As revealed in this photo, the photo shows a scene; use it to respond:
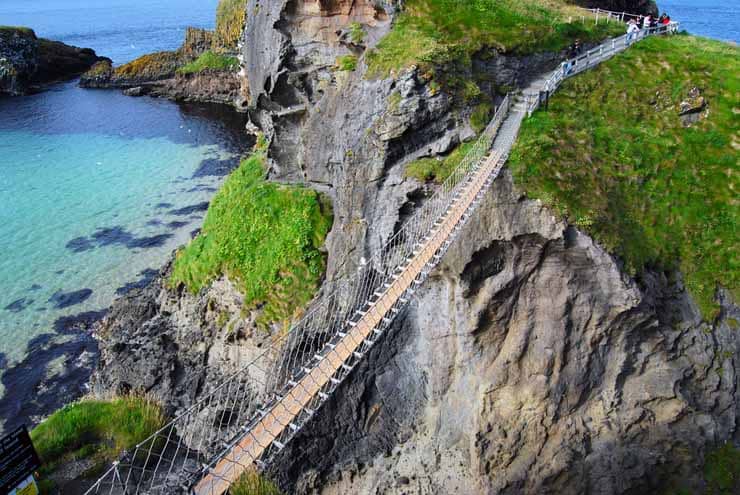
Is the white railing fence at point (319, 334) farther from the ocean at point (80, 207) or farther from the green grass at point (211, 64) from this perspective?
the green grass at point (211, 64)

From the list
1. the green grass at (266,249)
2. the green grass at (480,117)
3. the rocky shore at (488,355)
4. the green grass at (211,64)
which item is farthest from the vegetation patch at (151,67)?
the green grass at (480,117)

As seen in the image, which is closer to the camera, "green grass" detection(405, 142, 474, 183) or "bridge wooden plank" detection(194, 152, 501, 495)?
"bridge wooden plank" detection(194, 152, 501, 495)

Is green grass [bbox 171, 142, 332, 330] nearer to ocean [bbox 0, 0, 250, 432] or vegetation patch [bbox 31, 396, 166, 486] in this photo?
vegetation patch [bbox 31, 396, 166, 486]

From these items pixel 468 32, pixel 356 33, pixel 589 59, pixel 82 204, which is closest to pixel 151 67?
pixel 82 204

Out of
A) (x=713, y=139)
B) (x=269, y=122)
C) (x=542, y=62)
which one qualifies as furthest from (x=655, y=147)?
(x=269, y=122)

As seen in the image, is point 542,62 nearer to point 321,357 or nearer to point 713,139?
point 713,139

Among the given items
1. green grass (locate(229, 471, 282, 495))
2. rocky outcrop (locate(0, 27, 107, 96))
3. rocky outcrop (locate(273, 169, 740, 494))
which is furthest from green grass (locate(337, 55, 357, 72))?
rocky outcrop (locate(0, 27, 107, 96))
